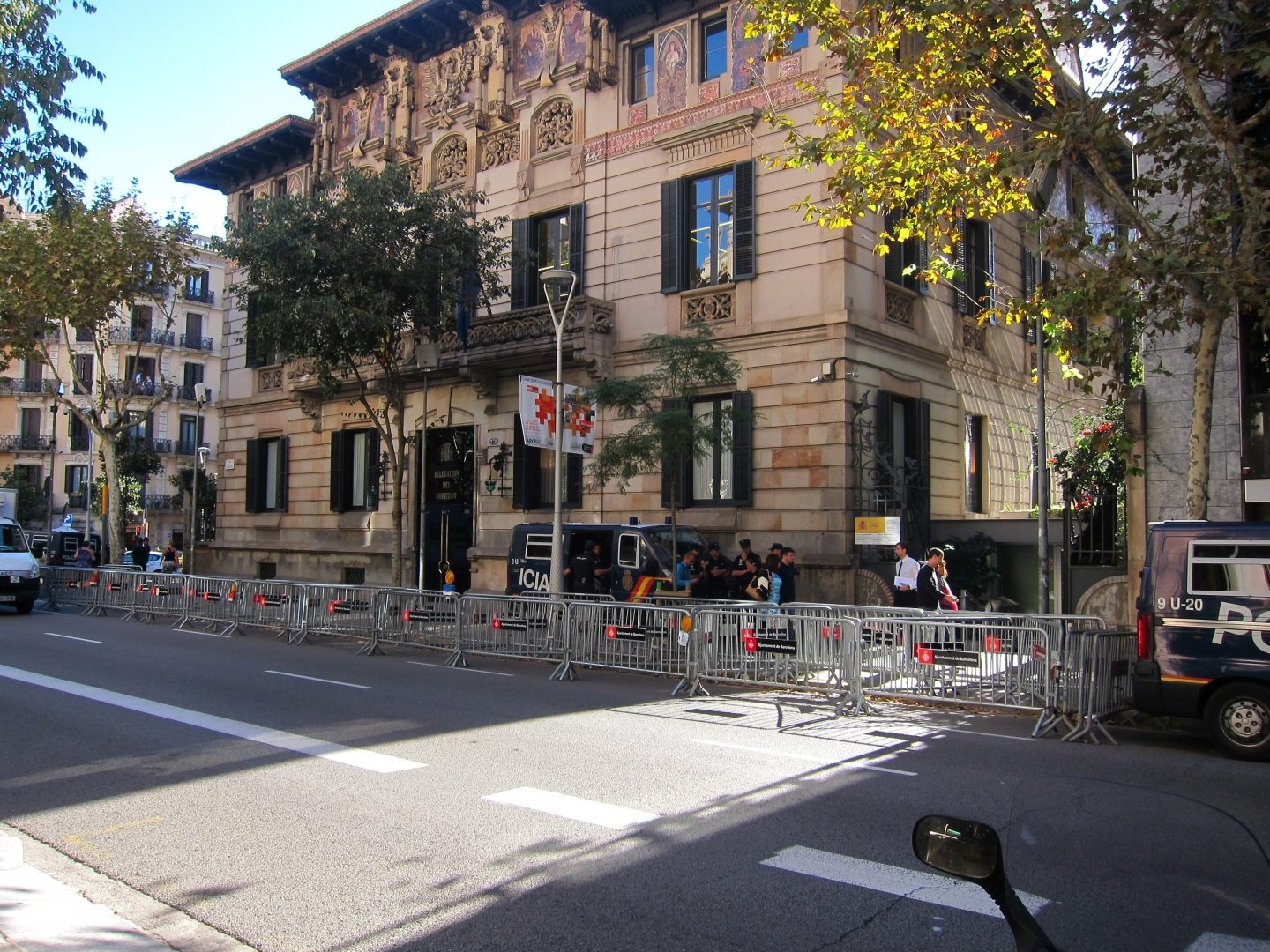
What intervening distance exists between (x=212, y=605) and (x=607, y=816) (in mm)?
16264

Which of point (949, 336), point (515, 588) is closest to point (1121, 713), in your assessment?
point (515, 588)

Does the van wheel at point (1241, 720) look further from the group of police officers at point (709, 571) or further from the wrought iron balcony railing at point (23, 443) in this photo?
the wrought iron balcony railing at point (23, 443)

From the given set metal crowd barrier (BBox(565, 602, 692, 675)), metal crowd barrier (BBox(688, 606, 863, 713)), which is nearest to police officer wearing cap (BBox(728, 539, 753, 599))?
metal crowd barrier (BBox(565, 602, 692, 675))

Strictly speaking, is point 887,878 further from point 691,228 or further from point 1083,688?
point 691,228

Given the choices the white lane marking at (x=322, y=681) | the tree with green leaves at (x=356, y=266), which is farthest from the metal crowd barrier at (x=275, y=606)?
the white lane marking at (x=322, y=681)

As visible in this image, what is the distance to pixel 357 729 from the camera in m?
9.52

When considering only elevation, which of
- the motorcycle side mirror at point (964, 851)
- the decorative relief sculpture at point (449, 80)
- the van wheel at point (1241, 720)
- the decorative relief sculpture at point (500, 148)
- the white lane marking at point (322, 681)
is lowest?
the white lane marking at point (322, 681)

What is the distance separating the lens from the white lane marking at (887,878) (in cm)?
512

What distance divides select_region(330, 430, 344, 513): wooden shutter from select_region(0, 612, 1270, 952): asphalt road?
17001 millimetres

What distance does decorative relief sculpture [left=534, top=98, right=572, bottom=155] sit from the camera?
23.9 m

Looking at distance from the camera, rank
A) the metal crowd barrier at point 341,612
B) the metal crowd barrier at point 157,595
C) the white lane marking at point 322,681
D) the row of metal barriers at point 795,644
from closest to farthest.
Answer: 1. the row of metal barriers at point 795,644
2. the white lane marking at point 322,681
3. the metal crowd barrier at point 341,612
4. the metal crowd barrier at point 157,595

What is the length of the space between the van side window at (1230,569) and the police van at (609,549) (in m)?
8.70

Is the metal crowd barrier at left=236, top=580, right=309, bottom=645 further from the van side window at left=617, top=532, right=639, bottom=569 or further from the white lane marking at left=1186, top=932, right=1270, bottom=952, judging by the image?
the white lane marking at left=1186, top=932, right=1270, bottom=952

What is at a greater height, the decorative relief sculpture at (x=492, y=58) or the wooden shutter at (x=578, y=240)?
the decorative relief sculpture at (x=492, y=58)
